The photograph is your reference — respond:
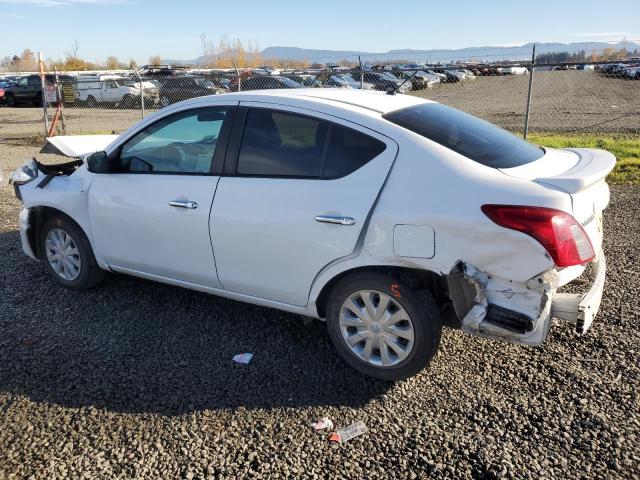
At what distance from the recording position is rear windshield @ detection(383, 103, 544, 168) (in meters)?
3.37

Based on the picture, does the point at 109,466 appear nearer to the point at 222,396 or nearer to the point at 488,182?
the point at 222,396

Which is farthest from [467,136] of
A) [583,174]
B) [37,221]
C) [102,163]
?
A: [37,221]

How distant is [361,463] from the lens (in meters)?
2.84

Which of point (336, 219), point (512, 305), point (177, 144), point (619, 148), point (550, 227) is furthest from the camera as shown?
point (619, 148)

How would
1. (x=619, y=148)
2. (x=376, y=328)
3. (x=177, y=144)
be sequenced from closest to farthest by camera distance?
1. (x=376, y=328)
2. (x=177, y=144)
3. (x=619, y=148)

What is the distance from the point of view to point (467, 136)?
141 inches

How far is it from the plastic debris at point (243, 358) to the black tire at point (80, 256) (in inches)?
65.1

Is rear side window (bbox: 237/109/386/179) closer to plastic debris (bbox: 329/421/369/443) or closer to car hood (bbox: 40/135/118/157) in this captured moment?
plastic debris (bbox: 329/421/369/443)

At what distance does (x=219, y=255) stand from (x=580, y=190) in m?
2.24

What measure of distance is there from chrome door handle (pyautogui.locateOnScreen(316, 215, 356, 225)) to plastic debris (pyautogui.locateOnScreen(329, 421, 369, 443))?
3.65 ft

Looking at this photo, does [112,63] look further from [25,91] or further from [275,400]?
[275,400]

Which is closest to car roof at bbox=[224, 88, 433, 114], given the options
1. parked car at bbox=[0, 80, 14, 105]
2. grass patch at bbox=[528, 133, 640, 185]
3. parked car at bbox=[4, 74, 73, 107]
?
grass patch at bbox=[528, 133, 640, 185]

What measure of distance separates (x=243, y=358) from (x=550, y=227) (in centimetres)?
208

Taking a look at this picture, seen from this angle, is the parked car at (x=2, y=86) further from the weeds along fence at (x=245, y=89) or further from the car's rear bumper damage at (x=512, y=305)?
the car's rear bumper damage at (x=512, y=305)
